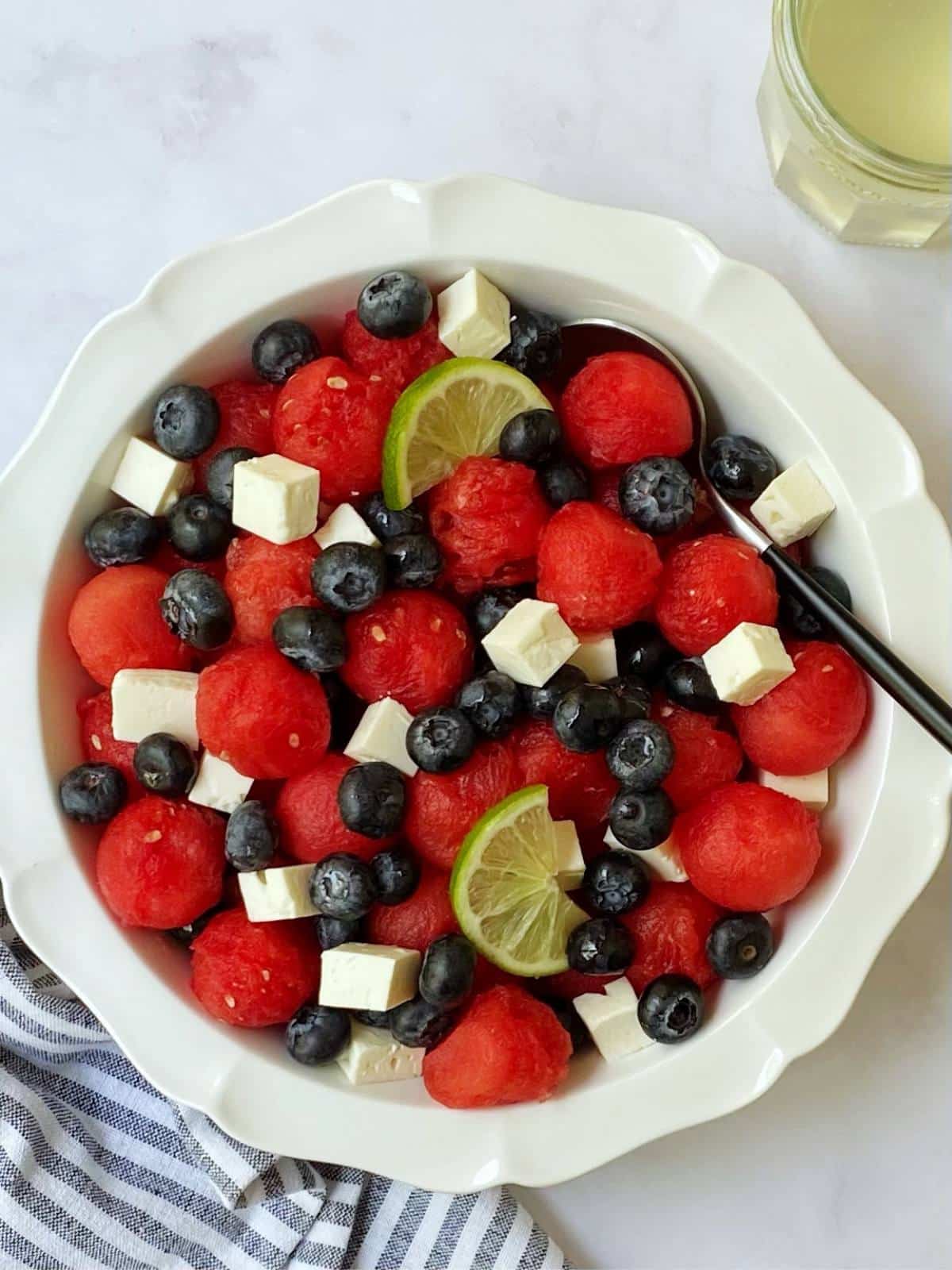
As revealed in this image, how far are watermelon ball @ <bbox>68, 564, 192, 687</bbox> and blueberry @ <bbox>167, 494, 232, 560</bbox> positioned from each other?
5cm

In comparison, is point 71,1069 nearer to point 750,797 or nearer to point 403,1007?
point 403,1007

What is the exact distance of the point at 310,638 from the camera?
108 cm

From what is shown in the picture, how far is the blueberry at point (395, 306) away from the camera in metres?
1.08

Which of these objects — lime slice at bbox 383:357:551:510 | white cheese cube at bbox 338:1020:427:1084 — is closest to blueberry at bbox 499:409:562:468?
lime slice at bbox 383:357:551:510

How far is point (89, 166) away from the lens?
1.35m

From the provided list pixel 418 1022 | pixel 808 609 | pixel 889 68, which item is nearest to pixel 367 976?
pixel 418 1022

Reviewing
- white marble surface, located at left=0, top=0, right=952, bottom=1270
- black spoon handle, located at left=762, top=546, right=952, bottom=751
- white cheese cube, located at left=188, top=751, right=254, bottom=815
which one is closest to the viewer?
black spoon handle, located at left=762, top=546, right=952, bottom=751

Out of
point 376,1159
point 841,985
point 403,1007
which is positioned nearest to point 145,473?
point 403,1007

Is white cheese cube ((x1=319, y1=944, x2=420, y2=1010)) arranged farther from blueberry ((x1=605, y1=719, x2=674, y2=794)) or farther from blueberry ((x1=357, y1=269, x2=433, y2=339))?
blueberry ((x1=357, y1=269, x2=433, y2=339))

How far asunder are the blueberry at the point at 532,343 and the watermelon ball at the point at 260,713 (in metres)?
0.36

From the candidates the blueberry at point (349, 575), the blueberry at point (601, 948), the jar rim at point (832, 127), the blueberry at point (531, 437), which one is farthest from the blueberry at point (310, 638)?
the jar rim at point (832, 127)

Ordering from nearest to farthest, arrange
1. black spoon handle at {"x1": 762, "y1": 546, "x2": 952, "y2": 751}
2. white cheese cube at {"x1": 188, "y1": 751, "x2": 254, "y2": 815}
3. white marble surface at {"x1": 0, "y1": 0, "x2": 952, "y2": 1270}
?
black spoon handle at {"x1": 762, "y1": 546, "x2": 952, "y2": 751}, white cheese cube at {"x1": 188, "y1": 751, "x2": 254, "y2": 815}, white marble surface at {"x1": 0, "y1": 0, "x2": 952, "y2": 1270}

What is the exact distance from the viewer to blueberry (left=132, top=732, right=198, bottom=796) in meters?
1.11

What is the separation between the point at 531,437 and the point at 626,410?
3.7 inches
